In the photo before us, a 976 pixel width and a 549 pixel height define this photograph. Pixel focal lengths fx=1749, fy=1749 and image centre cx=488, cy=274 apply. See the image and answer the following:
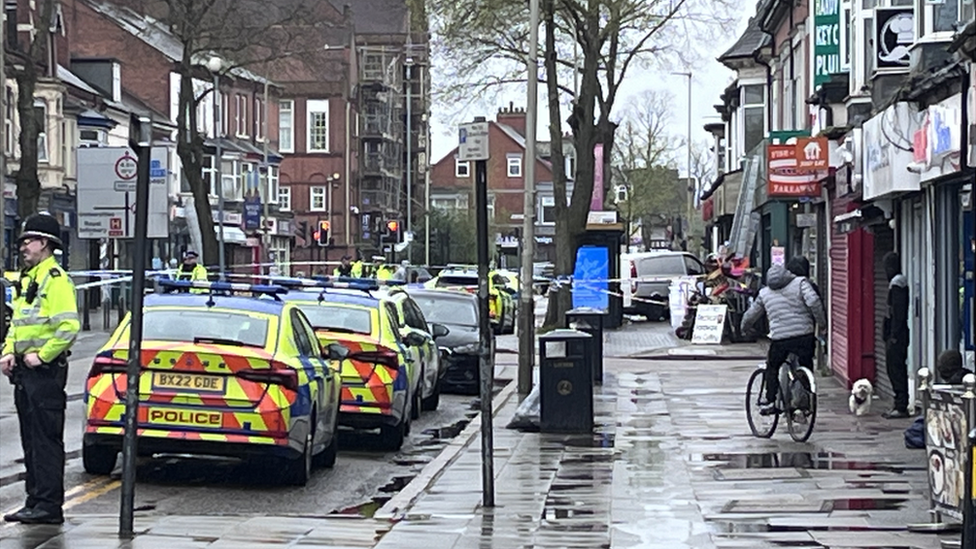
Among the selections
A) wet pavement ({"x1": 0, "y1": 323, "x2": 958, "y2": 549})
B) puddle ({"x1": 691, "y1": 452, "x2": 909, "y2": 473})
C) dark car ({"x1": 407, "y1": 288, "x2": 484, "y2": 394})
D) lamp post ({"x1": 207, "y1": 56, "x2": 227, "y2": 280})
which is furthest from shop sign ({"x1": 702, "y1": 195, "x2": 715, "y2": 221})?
puddle ({"x1": 691, "y1": 452, "x2": 909, "y2": 473})

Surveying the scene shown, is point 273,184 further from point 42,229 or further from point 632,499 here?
point 42,229

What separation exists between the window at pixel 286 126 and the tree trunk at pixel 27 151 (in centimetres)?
6043

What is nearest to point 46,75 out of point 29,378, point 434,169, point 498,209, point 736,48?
point 736,48

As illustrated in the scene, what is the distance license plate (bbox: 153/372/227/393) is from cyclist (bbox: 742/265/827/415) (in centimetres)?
615

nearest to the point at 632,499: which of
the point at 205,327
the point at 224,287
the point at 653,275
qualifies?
the point at 205,327

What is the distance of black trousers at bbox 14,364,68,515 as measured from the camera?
11.0 m

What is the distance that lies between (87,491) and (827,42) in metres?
14.8

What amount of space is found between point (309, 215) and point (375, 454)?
269 feet

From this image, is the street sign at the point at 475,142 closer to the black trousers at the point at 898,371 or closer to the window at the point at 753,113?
the black trousers at the point at 898,371

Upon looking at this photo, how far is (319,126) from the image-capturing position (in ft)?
329

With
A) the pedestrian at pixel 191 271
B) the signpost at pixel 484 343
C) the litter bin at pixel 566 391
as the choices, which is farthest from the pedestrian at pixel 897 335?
the pedestrian at pixel 191 271

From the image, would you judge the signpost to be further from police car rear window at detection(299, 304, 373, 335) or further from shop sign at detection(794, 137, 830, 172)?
shop sign at detection(794, 137, 830, 172)

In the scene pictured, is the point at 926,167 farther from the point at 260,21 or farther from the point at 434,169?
the point at 434,169

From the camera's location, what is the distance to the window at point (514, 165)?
127m
